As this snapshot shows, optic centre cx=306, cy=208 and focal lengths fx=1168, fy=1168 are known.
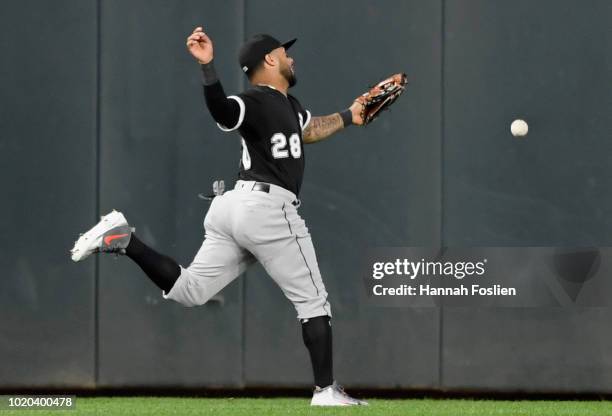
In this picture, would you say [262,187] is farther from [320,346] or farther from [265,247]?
[320,346]

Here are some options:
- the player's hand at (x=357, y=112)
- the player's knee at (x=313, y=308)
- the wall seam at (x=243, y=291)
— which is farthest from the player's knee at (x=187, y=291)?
the wall seam at (x=243, y=291)

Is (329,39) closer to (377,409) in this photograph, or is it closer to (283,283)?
(283,283)

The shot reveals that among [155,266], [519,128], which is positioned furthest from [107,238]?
[519,128]

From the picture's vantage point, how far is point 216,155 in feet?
21.5

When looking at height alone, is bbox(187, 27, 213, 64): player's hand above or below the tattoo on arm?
above

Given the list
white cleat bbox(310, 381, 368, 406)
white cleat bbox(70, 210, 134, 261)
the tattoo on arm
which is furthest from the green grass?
the tattoo on arm

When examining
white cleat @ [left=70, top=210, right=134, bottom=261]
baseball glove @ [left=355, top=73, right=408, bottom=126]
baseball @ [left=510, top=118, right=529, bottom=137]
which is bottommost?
white cleat @ [left=70, top=210, right=134, bottom=261]

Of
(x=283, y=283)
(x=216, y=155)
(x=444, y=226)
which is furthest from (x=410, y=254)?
(x=283, y=283)

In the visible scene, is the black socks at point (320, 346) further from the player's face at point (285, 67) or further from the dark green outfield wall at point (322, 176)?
the dark green outfield wall at point (322, 176)

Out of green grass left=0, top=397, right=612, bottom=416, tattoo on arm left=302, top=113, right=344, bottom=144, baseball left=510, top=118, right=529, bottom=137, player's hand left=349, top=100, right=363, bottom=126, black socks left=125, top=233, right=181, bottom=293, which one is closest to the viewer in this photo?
green grass left=0, top=397, right=612, bottom=416

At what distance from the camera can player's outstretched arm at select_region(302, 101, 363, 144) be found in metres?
5.47

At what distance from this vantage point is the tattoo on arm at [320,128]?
17.9 ft

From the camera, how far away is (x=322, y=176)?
653cm

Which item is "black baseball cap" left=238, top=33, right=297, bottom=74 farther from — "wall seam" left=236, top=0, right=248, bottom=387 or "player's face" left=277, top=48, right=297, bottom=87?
"wall seam" left=236, top=0, right=248, bottom=387
